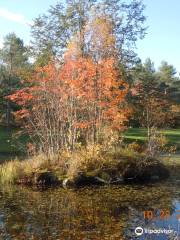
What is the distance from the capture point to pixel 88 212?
1061 cm

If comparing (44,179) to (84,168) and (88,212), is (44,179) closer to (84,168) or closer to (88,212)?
(84,168)

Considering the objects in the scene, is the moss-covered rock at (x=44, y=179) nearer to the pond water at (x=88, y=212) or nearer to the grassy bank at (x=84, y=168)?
the grassy bank at (x=84, y=168)

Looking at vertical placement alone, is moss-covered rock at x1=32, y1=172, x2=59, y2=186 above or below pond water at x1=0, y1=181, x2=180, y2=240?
above

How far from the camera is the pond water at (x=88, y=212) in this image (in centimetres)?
878

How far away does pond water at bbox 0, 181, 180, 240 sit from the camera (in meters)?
8.78

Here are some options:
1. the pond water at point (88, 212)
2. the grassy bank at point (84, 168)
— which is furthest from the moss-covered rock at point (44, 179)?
the pond water at point (88, 212)

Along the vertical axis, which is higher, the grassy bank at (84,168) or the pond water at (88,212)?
the grassy bank at (84,168)

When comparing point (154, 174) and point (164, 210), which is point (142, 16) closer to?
point (154, 174)

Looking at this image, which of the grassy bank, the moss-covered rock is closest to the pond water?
the moss-covered rock

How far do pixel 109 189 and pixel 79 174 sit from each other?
140cm

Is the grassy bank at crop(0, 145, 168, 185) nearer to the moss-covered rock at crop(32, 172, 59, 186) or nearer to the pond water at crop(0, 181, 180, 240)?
the moss-covered rock at crop(32, 172, 59, 186)

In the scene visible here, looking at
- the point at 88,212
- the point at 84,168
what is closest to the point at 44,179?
the point at 84,168

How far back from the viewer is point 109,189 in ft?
44.5

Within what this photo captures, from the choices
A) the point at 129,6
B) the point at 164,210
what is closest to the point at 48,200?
the point at 164,210
